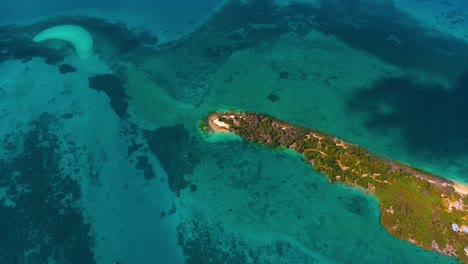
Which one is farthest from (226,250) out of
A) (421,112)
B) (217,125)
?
(421,112)

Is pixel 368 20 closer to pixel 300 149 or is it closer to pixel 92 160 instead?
pixel 300 149

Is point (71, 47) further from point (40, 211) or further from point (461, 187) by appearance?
point (461, 187)

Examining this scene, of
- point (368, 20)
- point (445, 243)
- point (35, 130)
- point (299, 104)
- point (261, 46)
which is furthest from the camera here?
point (368, 20)

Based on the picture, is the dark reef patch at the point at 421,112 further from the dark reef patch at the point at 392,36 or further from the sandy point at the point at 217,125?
the sandy point at the point at 217,125

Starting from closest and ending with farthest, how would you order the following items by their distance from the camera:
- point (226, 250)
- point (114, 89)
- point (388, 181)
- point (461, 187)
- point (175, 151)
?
point (226, 250)
point (461, 187)
point (388, 181)
point (175, 151)
point (114, 89)

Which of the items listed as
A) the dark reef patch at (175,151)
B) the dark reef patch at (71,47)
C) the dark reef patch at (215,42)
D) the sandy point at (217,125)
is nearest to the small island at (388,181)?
the sandy point at (217,125)

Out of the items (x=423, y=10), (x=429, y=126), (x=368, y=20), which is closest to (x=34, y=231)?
(x=429, y=126)
